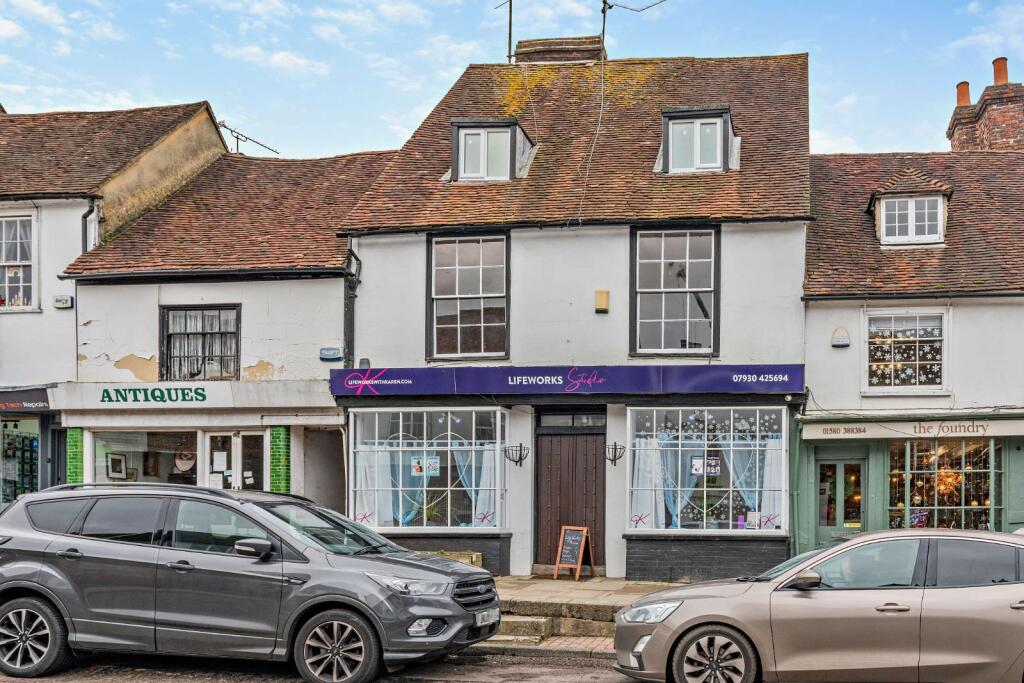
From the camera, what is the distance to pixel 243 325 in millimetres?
17906

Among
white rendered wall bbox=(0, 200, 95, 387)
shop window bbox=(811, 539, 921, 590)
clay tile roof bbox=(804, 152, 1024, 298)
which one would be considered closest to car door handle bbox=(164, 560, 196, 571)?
shop window bbox=(811, 539, 921, 590)

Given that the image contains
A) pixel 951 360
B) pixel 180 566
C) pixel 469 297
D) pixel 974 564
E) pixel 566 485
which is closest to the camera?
pixel 974 564

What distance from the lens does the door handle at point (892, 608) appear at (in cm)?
913

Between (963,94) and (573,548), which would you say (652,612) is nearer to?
(573,548)

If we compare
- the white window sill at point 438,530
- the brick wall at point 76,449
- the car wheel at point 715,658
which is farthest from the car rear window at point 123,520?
the brick wall at point 76,449

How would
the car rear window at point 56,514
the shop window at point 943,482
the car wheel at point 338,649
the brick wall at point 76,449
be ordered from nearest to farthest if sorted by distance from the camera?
the car wheel at point 338,649
the car rear window at point 56,514
the shop window at point 943,482
the brick wall at point 76,449

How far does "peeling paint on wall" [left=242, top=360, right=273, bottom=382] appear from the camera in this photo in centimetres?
1778

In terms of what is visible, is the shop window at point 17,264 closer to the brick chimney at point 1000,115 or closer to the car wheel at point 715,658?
the car wheel at point 715,658

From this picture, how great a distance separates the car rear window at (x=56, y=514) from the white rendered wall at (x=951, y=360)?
9.90 meters

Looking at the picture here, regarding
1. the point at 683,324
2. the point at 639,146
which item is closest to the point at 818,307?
the point at 683,324

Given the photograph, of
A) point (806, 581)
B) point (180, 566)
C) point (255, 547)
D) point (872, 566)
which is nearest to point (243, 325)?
point (180, 566)

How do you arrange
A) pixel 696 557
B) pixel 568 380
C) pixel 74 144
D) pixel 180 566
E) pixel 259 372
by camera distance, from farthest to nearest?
pixel 74 144 < pixel 259 372 < pixel 568 380 < pixel 696 557 < pixel 180 566

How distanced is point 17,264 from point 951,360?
558 inches

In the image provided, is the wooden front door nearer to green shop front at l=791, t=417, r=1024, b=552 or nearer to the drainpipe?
green shop front at l=791, t=417, r=1024, b=552
